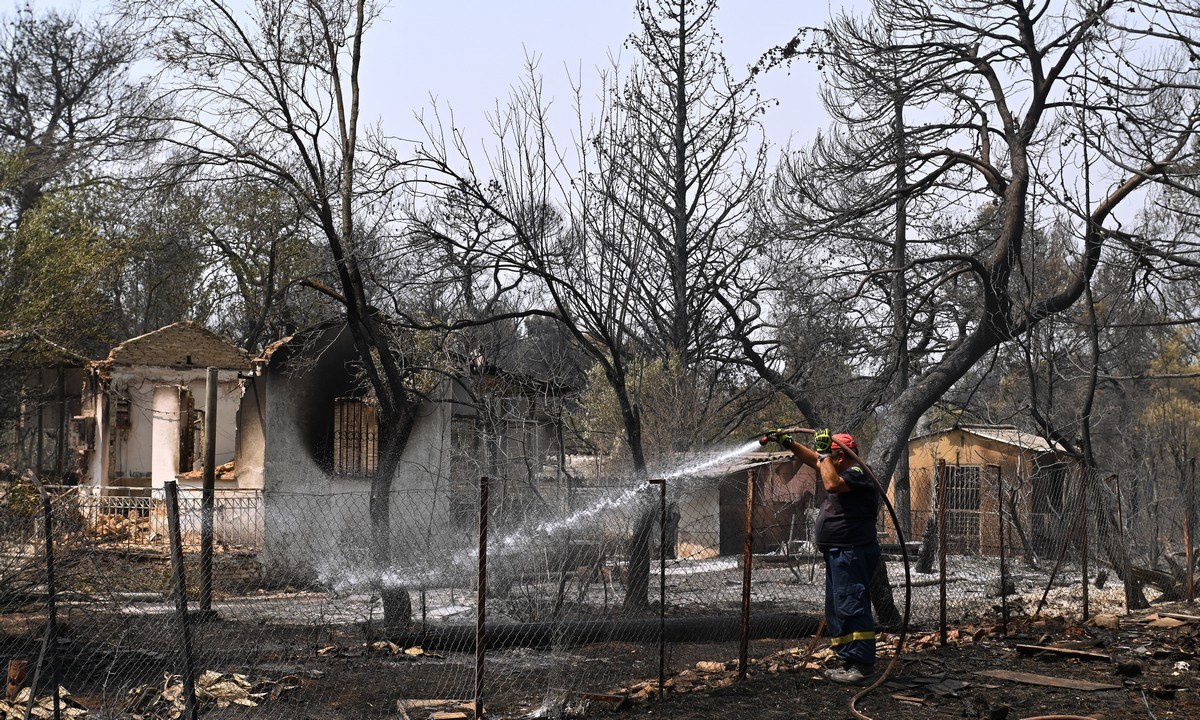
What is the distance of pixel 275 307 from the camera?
27.5 meters

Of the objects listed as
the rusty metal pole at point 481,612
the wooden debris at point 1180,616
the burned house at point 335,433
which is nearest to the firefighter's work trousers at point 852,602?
the rusty metal pole at point 481,612

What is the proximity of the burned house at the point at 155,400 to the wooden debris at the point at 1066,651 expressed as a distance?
46.6 feet

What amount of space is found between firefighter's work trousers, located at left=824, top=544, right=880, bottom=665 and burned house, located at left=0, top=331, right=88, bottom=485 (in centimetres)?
1778

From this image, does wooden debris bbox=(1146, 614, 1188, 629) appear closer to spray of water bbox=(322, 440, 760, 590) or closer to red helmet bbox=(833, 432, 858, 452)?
spray of water bbox=(322, 440, 760, 590)

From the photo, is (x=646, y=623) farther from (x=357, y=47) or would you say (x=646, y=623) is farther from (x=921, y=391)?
(x=357, y=47)

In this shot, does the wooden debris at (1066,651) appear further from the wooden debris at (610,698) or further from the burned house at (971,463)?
the burned house at (971,463)

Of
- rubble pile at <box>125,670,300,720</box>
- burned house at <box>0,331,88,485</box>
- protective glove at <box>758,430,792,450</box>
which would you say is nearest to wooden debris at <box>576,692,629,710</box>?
protective glove at <box>758,430,792,450</box>

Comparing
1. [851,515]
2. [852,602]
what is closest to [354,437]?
[851,515]

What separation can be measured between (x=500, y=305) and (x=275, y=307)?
21.1 feet

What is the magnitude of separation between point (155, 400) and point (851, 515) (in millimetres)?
17006

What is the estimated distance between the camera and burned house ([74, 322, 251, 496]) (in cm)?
1988

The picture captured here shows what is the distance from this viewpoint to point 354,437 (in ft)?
57.0

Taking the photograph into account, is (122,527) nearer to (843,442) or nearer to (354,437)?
(354,437)

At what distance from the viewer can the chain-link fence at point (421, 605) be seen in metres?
7.05
